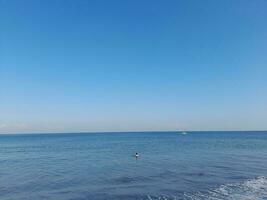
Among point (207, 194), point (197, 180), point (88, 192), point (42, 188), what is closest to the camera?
point (207, 194)

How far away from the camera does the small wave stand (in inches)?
941

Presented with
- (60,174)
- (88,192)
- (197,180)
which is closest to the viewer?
(88,192)

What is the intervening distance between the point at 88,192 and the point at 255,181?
17138 mm

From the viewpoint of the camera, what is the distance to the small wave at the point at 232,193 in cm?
2390

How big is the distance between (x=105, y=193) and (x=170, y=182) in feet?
24.8

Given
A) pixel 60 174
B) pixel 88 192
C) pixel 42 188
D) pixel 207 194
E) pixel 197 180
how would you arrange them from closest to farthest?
pixel 207 194 → pixel 88 192 → pixel 42 188 → pixel 197 180 → pixel 60 174

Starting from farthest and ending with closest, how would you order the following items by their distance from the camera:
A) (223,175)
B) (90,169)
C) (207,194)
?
(90,169) → (223,175) → (207,194)

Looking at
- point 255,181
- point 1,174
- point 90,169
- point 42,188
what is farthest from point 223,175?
point 1,174

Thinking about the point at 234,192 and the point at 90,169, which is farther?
the point at 90,169

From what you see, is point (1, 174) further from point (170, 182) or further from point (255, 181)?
point (255, 181)

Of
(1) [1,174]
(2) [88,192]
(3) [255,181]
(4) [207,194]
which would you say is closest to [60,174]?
(1) [1,174]

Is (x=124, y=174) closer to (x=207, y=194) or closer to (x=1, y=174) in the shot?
(x=207, y=194)

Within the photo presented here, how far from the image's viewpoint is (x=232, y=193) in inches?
991

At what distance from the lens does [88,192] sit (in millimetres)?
26797
